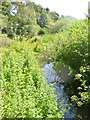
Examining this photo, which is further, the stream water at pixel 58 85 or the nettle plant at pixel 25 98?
→ the stream water at pixel 58 85

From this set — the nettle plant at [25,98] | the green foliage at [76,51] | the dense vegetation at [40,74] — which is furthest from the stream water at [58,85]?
the nettle plant at [25,98]

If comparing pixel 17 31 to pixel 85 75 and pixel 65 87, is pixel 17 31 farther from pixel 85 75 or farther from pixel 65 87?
pixel 85 75

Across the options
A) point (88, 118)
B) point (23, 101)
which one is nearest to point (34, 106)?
point (23, 101)

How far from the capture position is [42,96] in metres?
3.14

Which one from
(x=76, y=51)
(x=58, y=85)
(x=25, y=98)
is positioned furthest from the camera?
(x=58, y=85)

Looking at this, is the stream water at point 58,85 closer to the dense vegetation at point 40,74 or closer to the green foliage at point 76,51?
the dense vegetation at point 40,74

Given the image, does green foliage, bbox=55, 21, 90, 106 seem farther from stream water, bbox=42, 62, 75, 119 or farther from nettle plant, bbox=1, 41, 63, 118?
nettle plant, bbox=1, 41, 63, 118

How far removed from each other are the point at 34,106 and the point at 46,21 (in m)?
15.1

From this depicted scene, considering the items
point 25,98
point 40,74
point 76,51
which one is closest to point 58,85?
point 76,51

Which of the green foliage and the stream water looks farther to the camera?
the green foliage

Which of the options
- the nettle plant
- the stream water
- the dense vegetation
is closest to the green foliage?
the dense vegetation

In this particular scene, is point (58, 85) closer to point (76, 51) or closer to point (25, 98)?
point (76, 51)

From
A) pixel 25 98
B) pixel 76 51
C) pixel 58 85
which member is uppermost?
pixel 76 51

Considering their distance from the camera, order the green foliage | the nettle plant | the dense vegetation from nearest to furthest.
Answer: the nettle plant → the dense vegetation → the green foliage
